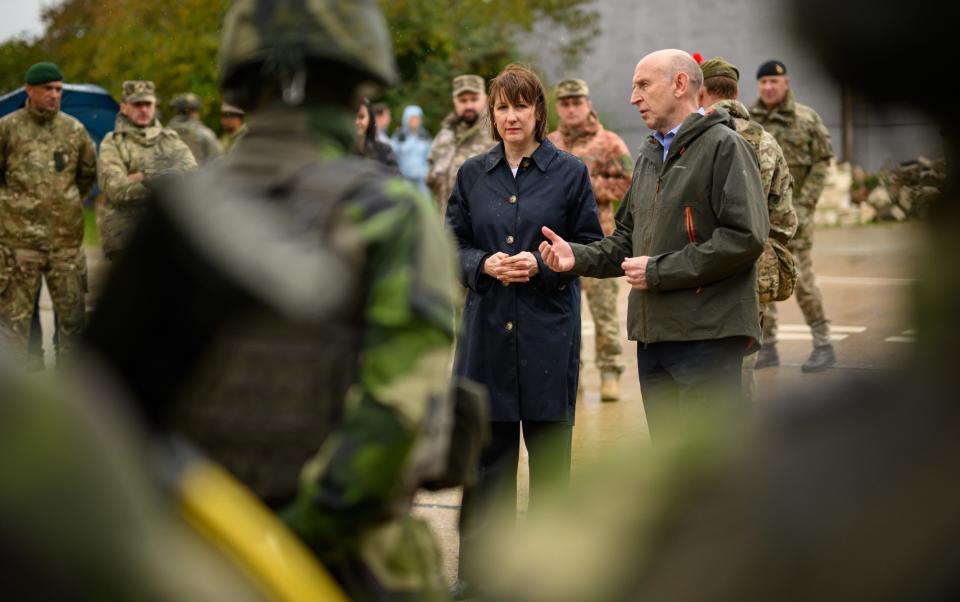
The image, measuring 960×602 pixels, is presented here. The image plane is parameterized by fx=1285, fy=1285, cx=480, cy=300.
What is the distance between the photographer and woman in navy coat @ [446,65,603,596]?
17.5ft

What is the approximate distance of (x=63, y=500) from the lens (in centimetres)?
98

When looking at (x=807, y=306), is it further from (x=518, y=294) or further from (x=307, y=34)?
(x=307, y=34)

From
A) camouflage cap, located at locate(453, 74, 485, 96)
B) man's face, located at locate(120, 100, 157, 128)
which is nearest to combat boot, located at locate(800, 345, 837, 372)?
camouflage cap, located at locate(453, 74, 485, 96)

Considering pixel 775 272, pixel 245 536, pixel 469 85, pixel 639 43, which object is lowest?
pixel 775 272

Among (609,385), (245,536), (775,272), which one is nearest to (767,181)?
(775,272)

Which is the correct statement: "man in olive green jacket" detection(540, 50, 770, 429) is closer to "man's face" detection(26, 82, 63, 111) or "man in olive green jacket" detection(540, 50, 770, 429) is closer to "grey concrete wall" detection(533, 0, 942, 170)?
"man's face" detection(26, 82, 63, 111)

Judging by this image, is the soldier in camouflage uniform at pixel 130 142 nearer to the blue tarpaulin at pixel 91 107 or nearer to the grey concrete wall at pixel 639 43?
the blue tarpaulin at pixel 91 107

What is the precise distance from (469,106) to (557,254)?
5.92m

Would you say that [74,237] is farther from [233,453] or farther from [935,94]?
[935,94]

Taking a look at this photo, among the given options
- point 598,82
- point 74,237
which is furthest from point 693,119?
point 598,82

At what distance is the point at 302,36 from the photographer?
241 centimetres

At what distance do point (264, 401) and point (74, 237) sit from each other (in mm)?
8179

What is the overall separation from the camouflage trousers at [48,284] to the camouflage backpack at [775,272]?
5.40 meters

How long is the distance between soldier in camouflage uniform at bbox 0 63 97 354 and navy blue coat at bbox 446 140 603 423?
5.11 meters
